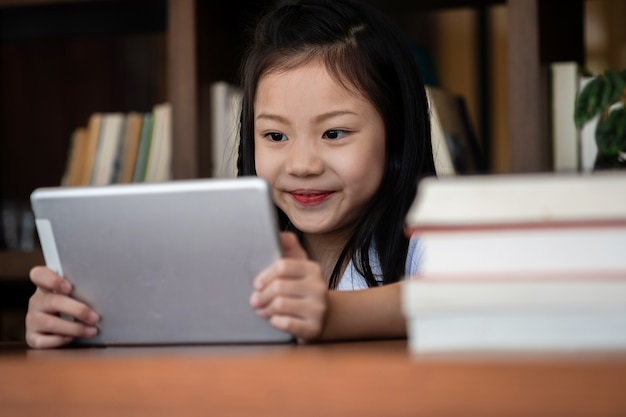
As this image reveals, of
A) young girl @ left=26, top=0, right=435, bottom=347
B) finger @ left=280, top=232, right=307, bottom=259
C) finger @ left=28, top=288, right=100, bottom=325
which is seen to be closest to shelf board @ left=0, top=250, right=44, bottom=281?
young girl @ left=26, top=0, right=435, bottom=347

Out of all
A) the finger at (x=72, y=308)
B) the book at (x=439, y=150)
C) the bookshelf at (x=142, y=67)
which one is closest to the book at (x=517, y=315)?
the finger at (x=72, y=308)

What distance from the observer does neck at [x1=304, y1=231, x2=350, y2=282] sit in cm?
175

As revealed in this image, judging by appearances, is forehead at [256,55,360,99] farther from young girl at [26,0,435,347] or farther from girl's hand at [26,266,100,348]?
girl's hand at [26,266,100,348]

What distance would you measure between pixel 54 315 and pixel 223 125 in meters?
1.28

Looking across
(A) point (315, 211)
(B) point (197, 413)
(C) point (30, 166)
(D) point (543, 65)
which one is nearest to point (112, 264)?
(B) point (197, 413)

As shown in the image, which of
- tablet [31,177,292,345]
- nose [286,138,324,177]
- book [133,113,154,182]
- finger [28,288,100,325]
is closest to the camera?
tablet [31,177,292,345]

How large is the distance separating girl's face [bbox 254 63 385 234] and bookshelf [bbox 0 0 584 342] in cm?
49

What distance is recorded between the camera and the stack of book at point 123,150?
2492 mm

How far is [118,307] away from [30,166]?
106 inches

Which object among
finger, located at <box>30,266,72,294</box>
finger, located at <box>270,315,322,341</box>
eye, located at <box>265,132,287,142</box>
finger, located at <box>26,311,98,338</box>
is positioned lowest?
finger, located at <box>26,311,98,338</box>

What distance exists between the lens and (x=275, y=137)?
1656 mm

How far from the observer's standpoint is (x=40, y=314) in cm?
112

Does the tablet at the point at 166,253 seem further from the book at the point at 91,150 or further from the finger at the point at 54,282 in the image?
the book at the point at 91,150

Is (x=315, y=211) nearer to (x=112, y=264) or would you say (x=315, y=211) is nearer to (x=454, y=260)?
(x=112, y=264)
